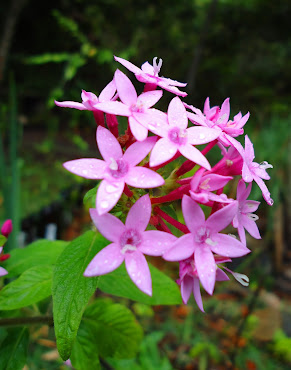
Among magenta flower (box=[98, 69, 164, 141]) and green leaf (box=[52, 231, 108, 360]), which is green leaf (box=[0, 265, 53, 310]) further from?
magenta flower (box=[98, 69, 164, 141])

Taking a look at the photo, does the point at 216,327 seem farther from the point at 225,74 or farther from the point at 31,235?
the point at 225,74

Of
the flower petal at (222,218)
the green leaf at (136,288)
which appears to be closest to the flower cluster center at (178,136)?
the flower petal at (222,218)

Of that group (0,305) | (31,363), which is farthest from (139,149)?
(31,363)

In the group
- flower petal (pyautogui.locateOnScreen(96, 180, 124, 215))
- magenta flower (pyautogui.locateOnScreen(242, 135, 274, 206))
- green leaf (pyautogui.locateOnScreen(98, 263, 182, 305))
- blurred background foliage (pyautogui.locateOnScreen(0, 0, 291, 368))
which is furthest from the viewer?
blurred background foliage (pyautogui.locateOnScreen(0, 0, 291, 368))

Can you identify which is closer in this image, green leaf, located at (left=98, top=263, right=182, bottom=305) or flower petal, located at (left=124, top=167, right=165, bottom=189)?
flower petal, located at (left=124, top=167, right=165, bottom=189)

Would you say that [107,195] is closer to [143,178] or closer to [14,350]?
[143,178]

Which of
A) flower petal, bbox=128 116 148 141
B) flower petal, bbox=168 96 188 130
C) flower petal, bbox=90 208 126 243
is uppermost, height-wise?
flower petal, bbox=168 96 188 130

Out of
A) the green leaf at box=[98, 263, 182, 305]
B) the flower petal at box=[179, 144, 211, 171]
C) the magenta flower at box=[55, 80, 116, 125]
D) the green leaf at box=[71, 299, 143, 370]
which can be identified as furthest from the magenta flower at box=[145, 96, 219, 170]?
the green leaf at box=[71, 299, 143, 370]

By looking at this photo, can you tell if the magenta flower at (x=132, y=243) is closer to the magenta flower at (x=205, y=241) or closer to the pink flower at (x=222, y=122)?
the magenta flower at (x=205, y=241)
